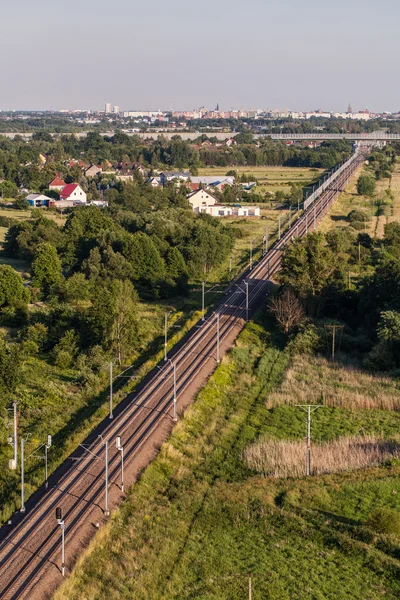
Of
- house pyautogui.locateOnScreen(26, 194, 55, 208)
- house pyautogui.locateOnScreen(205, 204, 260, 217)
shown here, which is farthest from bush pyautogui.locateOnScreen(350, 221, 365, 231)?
house pyautogui.locateOnScreen(26, 194, 55, 208)

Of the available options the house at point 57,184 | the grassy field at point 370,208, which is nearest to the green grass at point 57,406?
the grassy field at point 370,208

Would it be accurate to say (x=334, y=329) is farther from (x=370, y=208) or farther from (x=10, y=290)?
(x=370, y=208)

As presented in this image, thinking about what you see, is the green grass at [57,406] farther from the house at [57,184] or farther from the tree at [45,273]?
the house at [57,184]

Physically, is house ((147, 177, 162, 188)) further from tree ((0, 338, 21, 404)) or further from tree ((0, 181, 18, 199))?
tree ((0, 338, 21, 404))

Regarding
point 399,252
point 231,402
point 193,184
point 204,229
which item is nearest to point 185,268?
point 204,229

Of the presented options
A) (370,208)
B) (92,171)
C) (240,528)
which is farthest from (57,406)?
(92,171)

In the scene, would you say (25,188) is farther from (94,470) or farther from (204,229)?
Answer: (94,470)
